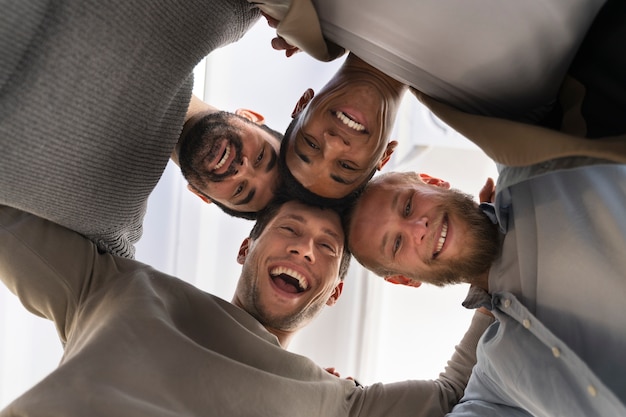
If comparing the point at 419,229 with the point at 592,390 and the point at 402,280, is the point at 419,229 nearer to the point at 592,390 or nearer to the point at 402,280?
the point at 402,280

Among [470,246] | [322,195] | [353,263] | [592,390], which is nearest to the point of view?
[592,390]

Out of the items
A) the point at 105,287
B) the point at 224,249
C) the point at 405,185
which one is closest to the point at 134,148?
the point at 105,287

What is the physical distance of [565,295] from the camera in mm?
842

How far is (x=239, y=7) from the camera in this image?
A: 33.9 inches

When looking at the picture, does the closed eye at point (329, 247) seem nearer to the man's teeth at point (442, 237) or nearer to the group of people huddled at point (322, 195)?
the group of people huddled at point (322, 195)

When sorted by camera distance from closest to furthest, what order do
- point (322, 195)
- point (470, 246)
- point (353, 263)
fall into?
point (470, 246) → point (322, 195) → point (353, 263)

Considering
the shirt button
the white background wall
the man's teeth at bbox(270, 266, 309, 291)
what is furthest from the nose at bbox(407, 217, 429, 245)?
the white background wall

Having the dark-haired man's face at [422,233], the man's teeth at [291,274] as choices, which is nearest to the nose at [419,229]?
the dark-haired man's face at [422,233]

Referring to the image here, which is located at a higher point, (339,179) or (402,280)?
(339,179)

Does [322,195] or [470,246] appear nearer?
[470,246]

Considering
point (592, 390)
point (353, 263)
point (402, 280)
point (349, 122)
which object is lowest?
point (353, 263)

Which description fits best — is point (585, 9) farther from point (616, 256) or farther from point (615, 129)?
point (616, 256)

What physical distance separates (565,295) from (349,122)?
0.46 m

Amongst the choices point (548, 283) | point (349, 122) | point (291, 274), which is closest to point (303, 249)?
point (291, 274)
